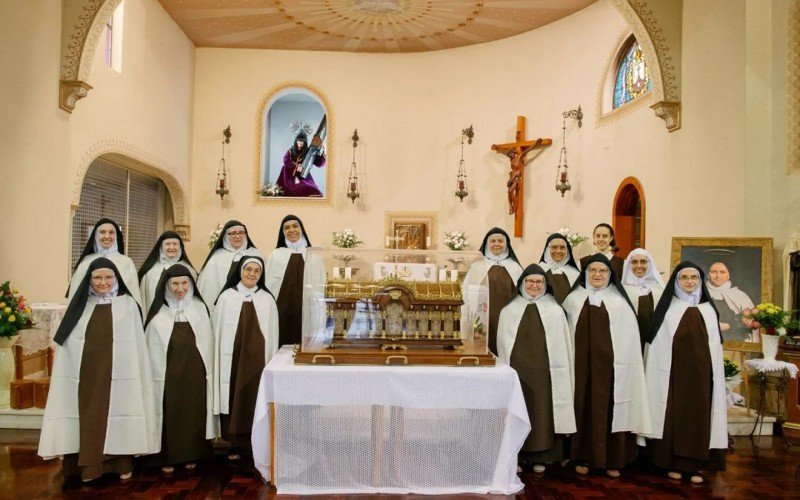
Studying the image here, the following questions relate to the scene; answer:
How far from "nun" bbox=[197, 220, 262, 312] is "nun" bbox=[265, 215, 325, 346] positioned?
33 cm

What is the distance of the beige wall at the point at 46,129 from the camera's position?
738 cm

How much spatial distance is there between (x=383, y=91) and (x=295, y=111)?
2070 mm

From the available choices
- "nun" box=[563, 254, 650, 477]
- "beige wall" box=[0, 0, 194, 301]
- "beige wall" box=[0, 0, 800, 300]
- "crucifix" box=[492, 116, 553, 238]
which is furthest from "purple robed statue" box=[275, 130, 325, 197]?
"nun" box=[563, 254, 650, 477]

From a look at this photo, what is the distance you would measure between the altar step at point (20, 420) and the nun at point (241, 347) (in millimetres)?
2352

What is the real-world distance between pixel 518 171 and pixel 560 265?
612 centimetres

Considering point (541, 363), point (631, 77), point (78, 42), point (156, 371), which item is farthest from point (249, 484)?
point (631, 77)

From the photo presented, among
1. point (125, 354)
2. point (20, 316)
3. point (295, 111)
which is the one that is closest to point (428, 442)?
point (125, 354)

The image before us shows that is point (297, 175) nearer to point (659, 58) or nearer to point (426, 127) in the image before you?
point (426, 127)

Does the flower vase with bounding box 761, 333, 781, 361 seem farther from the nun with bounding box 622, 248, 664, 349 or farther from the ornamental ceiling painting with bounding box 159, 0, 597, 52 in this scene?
the ornamental ceiling painting with bounding box 159, 0, 597, 52

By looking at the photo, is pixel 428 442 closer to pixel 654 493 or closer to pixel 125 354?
pixel 654 493

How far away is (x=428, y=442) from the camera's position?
4.82 metres

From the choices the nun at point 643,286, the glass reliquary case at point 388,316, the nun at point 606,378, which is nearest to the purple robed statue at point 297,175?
the glass reliquary case at point 388,316

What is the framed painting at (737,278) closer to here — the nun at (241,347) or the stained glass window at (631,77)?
the stained glass window at (631,77)

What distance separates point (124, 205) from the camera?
11391 mm
